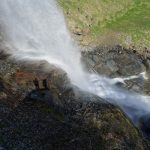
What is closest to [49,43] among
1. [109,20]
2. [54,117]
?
[109,20]

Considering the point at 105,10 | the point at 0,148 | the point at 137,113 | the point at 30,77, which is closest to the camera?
the point at 0,148

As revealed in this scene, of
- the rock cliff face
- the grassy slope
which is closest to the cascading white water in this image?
the grassy slope

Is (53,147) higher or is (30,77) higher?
(30,77)

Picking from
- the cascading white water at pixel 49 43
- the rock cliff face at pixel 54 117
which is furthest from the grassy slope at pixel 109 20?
the rock cliff face at pixel 54 117

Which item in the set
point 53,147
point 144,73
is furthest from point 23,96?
point 144,73

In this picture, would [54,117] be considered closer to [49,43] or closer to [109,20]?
[49,43]

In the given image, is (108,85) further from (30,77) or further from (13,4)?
(13,4)
